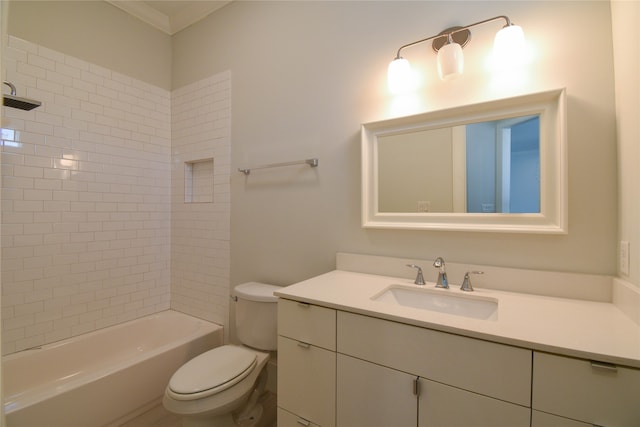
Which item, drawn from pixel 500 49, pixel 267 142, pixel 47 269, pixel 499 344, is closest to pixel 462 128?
pixel 500 49

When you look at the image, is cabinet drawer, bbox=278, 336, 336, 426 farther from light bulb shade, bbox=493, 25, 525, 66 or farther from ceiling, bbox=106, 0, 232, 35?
ceiling, bbox=106, 0, 232, 35

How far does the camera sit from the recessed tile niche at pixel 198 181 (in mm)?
2439

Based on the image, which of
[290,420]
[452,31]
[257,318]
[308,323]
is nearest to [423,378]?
[308,323]

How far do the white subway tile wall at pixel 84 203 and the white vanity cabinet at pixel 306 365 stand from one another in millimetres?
1137

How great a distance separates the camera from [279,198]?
1978 mm

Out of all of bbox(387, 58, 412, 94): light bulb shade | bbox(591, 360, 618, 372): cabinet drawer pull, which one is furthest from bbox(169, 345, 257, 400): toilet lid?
bbox(387, 58, 412, 94): light bulb shade

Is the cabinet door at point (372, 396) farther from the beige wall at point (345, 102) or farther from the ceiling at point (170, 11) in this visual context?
the ceiling at point (170, 11)

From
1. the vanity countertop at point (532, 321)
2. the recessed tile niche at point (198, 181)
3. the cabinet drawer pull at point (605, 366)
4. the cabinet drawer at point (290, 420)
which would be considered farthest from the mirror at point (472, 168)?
Answer: the recessed tile niche at point (198, 181)

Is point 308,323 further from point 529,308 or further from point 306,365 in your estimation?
point 529,308

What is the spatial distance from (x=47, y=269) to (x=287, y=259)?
1.60m

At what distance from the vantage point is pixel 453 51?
4.24 feet

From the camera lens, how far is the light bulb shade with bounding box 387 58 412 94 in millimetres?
1454

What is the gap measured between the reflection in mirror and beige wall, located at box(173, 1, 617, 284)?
13 centimetres

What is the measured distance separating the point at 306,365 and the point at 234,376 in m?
0.49
